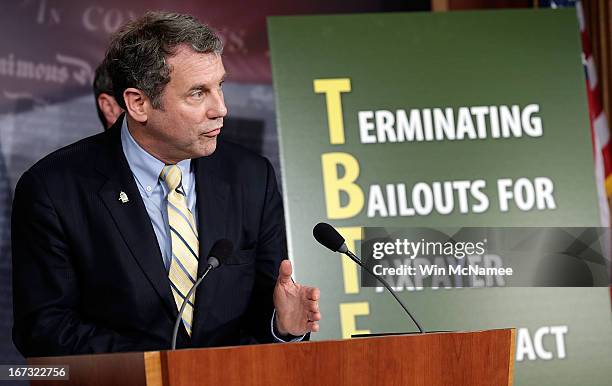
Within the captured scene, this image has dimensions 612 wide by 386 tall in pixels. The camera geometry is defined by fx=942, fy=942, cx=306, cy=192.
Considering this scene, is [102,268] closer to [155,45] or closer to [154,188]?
[154,188]

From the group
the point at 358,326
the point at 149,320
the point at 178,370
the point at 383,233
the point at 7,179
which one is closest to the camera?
the point at 178,370

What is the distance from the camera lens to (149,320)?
8.27 ft

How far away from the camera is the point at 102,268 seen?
8.30 ft

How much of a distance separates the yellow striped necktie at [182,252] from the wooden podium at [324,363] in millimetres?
636

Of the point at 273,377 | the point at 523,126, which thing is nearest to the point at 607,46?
A: the point at 523,126

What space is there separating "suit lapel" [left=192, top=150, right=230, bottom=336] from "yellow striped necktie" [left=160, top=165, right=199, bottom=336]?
→ 0.03 metres

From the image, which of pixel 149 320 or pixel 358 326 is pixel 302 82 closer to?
pixel 358 326

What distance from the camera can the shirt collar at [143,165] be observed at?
265 centimetres

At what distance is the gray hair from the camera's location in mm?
2592

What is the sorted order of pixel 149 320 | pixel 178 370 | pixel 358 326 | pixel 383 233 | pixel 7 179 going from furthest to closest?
pixel 7 179
pixel 358 326
pixel 383 233
pixel 149 320
pixel 178 370

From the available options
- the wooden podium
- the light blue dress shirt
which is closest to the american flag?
the light blue dress shirt

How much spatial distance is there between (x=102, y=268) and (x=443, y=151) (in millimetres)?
2090

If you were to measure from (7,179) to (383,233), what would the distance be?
230 centimetres

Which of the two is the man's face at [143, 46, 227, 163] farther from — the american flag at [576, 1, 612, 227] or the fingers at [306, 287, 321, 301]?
the american flag at [576, 1, 612, 227]
